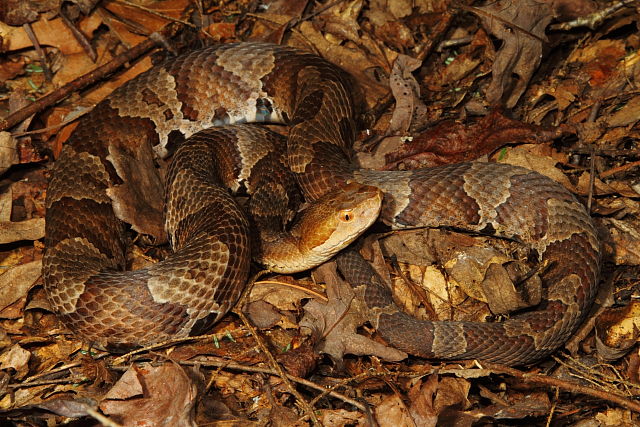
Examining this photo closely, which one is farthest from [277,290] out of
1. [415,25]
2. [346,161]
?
[415,25]

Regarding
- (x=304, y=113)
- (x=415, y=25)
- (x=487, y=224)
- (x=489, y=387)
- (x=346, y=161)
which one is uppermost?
(x=415, y=25)

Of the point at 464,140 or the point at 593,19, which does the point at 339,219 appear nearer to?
the point at 464,140

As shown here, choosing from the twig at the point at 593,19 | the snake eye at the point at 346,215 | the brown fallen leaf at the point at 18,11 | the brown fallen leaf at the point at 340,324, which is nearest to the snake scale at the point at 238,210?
the snake eye at the point at 346,215

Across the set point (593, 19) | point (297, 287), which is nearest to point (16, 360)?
point (297, 287)

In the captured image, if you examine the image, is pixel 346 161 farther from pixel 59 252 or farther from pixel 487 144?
pixel 59 252

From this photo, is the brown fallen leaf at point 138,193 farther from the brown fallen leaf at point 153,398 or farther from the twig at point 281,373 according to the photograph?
the brown fallen leaf at point 153,398

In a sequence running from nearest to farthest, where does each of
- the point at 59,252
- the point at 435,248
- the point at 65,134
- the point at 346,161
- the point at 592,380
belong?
1. the point at 592,380
2. the point at 59,252
3. the point at 435,248
4. the point at 346,161
5. the point at 65,134
